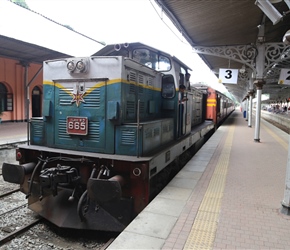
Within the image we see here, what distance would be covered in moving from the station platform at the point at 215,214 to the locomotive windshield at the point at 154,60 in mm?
2331

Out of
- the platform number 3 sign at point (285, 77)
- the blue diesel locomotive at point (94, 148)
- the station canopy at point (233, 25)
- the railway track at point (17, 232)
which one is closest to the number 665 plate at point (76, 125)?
the blue diesel locomotive at point (94, 148)

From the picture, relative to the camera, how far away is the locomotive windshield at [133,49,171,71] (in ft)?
18.2

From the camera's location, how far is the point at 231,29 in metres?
10.2

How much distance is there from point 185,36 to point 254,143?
5152mm

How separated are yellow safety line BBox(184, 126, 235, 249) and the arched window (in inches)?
610

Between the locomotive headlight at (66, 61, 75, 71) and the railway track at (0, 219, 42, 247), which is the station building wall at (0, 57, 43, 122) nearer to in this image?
the locomotive headlight at (66, 61, 75, 71)

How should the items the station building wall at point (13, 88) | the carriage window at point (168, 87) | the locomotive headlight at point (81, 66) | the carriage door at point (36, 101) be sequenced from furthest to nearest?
the carriage door at point (36, 101) → the station building wall at point (13, 88) → the carriage window at point (168, 87) → the locomotive headlight at point (81, 66)

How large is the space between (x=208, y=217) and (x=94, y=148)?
80.5 inches

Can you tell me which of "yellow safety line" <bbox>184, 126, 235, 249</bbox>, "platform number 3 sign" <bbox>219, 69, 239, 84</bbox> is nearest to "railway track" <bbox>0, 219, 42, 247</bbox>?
"yellow safety line" <bbox>184, 126, 235, 249</bbox>

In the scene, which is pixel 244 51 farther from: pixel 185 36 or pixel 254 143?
pixel 254 143

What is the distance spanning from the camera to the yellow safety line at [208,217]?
283cm

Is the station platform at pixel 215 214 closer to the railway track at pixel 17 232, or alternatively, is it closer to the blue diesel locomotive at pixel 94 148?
the blue diesel locomotive at pixel 94 148

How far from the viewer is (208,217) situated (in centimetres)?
347

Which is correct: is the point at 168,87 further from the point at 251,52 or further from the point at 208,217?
the point at 251,52
